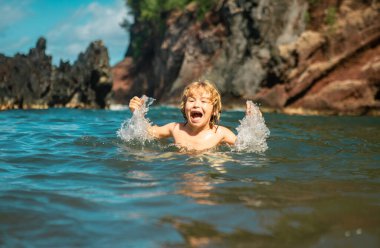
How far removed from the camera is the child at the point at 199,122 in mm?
6219

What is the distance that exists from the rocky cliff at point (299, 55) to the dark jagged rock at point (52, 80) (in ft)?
22.9

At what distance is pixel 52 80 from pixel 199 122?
21.1 metres

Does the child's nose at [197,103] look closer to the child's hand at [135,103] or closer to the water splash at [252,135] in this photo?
the water splash at [252,135]

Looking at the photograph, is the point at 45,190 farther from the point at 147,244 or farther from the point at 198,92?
the point at 198,92

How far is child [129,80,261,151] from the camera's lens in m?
6.22

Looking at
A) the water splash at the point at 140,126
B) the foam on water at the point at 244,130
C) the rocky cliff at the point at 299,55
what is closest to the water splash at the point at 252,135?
the foam on water at the point at 244,130

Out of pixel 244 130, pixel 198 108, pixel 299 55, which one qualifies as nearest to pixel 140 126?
pixel 198 108

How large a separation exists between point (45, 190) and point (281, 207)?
6.02 feet

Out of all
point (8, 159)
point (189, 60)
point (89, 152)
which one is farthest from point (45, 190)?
point (189, 60)

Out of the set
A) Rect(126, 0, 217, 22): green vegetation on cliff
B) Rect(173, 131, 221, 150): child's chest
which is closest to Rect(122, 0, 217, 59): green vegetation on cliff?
Rect(126, 0, 217, 22): green vegetation on cliff

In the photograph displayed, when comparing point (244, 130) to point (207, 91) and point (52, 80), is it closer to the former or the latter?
point (207, 91)

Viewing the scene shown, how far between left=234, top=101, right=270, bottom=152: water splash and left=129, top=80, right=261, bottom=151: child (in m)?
0.13

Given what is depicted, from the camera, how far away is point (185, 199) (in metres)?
3.29

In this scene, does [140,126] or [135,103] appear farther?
[140,126]
